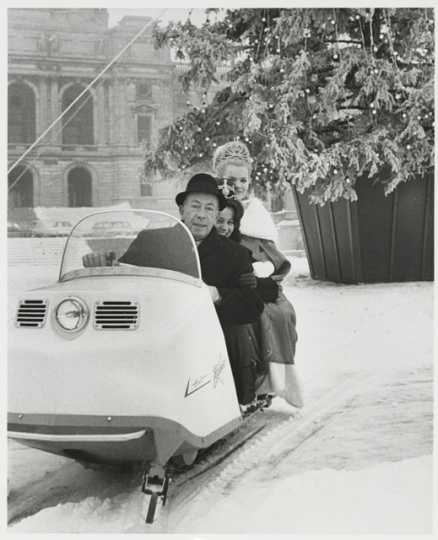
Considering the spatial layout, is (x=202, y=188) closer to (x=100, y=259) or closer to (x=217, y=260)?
(x=217, y=260)

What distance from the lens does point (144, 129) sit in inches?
117

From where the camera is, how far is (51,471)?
262 centimetres

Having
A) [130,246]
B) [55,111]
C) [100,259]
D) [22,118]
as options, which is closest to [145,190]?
[130,246]

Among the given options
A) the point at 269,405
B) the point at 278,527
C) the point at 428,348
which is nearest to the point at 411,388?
the point at 428,348

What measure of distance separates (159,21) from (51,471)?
82.5 inches

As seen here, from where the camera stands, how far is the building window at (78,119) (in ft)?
9.64

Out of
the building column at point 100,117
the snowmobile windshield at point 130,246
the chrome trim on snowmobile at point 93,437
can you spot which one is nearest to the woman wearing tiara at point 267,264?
the snowmobile windshield at point 130,246

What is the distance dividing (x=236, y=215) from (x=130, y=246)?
0.50m

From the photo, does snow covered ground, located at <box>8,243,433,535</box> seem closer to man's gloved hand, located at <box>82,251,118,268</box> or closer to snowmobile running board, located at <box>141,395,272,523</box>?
snowmobile running board, located at <box>141,395,272,523</box>

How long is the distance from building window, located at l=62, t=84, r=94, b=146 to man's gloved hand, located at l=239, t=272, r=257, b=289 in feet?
3.23

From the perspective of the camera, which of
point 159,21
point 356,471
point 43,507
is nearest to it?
point 43,507

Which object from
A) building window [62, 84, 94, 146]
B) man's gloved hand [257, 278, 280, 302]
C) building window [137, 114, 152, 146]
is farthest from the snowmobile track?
building window [62, 84, 94, 146]

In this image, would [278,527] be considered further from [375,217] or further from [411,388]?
[375,217]

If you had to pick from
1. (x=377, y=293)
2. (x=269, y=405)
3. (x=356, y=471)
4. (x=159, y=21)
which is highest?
(x=159, y=21)
